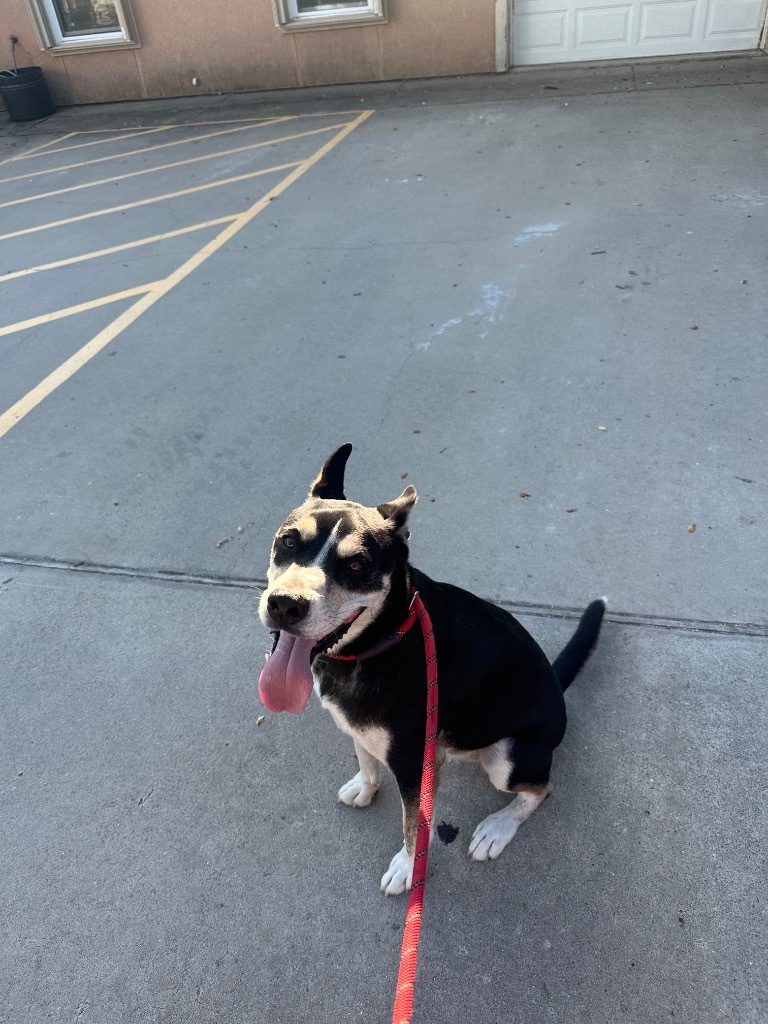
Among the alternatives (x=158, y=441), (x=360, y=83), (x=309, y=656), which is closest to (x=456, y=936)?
(x=309, y=656)

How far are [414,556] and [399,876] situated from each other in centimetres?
153

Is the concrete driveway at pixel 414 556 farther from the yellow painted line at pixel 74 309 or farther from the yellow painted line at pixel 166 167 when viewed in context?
the yellow painted line at pixel 166 167

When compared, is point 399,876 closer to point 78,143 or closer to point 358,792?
point 358,792

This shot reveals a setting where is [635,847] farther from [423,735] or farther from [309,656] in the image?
[309,656]

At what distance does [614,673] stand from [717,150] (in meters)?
6.80

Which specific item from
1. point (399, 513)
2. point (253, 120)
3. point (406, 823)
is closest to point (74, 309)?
point (399, 513)

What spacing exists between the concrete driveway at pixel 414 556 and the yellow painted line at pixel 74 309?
0.13 ft

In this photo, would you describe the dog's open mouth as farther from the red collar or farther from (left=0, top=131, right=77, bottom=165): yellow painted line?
(left=0, top=131, right=77, bottom=165): yellow painted line

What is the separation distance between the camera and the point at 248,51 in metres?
11.7

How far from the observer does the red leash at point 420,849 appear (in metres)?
1.54

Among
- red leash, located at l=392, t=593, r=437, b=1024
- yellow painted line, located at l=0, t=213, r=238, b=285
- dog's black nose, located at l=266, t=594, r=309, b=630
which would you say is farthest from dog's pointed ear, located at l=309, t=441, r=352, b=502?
yellow painted line, located at l=0, t=213, r=238, b=285

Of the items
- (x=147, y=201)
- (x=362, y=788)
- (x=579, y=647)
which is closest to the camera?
(x=362, y=788)

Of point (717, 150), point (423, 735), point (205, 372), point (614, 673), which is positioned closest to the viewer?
point (423, 735)

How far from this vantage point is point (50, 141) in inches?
442
